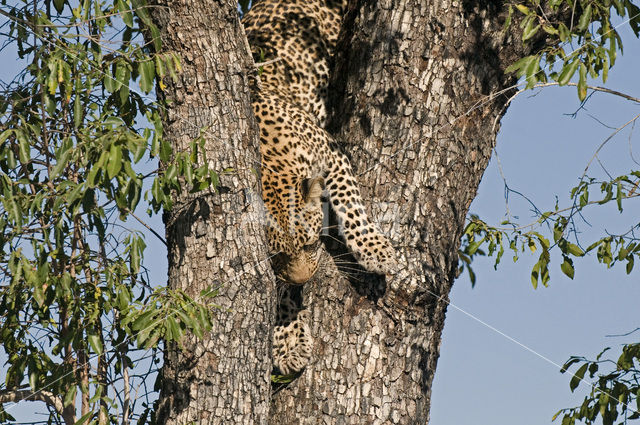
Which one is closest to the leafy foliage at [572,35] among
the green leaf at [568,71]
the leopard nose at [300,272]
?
the green leaf at [568,71]

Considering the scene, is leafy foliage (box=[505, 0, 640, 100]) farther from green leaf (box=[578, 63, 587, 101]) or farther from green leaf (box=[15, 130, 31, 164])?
green leaf (box=[15, 130, 31, 164])

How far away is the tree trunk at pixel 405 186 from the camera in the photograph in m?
5.12

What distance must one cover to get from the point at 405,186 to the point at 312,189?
3.49ft

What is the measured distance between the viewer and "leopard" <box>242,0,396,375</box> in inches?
221

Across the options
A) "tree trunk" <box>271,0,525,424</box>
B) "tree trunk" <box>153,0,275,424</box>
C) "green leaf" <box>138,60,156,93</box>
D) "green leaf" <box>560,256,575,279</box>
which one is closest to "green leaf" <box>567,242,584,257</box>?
"green leaf" <box>560,256,575,279</box>

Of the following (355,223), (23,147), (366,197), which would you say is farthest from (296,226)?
(23,147)

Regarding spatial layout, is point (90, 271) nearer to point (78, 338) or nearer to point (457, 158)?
point (78, 338)

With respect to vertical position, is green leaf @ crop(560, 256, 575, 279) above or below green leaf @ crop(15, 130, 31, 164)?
above

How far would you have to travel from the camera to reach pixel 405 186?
5254 mm

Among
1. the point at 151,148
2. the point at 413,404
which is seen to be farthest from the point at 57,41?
the point at 413,404

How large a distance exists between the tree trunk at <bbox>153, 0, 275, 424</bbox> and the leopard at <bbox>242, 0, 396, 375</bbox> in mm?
653

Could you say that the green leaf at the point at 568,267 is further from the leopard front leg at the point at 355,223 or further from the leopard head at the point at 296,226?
the leopard head at the point at 296,226

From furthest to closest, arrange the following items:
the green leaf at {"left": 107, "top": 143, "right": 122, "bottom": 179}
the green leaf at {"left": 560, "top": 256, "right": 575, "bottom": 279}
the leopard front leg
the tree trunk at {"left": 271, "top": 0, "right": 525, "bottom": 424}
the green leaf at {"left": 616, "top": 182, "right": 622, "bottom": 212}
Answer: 1. the green leaf at {"left": 560, "top": 256, "right": 575, "bottom": 279}
2. the green leaf at {"left": 616, "top": 182, "right": 622, "bottom": 212}
3. the leopard front leg
4. the tree trunk at {"left": 271, "top": 0, "right": 525, "bottom": 424}
5. the green leaf at {"left": 107, "top": 143, "right": 122, "bottom": 179}

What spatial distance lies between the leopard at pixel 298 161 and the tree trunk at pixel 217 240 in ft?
2.14
